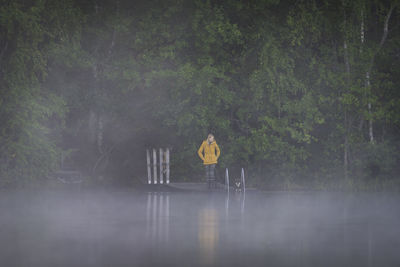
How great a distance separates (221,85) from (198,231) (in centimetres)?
1857

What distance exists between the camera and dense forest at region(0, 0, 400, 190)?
100 ft

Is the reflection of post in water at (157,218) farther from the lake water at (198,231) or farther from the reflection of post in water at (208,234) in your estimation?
the reflection of post in water at (208,234)

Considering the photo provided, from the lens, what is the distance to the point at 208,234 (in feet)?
45.0

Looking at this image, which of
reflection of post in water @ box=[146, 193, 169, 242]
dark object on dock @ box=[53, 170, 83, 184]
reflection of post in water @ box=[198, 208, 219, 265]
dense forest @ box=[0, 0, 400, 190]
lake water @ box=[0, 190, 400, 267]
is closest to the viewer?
lake water @ box=[0, 190, 400, 267]

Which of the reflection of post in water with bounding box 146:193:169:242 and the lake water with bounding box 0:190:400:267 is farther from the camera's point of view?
the reflection of post in water with bounding box 146:193:169:242

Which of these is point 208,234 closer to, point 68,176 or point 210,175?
point 210,175

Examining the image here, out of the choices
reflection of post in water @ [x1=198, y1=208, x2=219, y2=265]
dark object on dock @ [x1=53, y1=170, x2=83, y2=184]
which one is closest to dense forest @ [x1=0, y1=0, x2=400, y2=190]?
dark object on dock @ [x1=53, y1=170, x2=83, y2=184]

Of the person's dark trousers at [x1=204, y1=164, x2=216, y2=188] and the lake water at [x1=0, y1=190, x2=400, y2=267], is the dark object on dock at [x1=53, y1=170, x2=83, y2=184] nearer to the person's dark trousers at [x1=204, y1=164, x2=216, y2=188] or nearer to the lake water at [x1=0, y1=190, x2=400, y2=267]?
the person's dark trousers at [x1=204, y1=164, x2=216, y2=188]

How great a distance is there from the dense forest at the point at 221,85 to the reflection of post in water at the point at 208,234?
12671mm

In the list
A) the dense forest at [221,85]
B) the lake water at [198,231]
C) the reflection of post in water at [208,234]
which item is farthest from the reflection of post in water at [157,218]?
the dense forest at [221,85]

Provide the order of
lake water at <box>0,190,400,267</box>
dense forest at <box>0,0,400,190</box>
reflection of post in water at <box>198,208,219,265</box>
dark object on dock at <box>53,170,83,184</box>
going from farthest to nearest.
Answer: dark object on dock at <box>53,170,83,184</box> < dense forest at <box>0,0,400,190</box> < reflection of post in water at <box>198,208,219,265</box> < lake water at <box>0,190,400,267</box>

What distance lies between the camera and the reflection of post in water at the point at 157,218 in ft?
44.1

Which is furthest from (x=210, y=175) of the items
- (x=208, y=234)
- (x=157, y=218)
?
(x=208, y=234)

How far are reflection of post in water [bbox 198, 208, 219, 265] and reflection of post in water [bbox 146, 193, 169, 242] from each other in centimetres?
74
